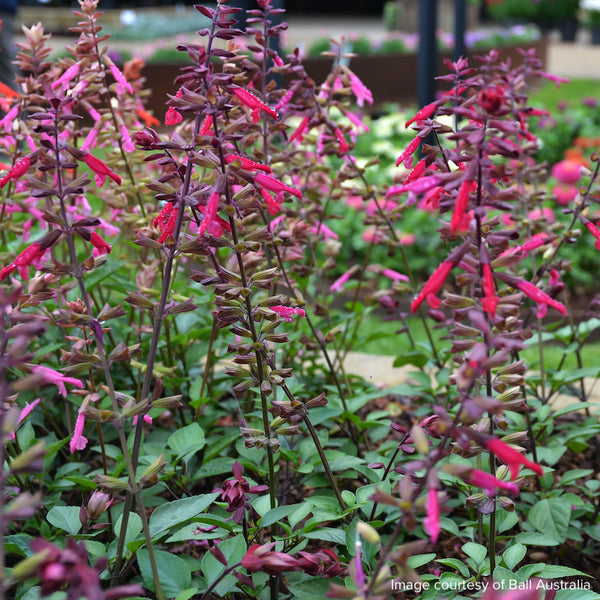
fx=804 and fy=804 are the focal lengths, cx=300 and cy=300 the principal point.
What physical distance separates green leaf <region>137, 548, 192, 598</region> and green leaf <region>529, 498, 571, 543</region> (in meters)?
0.81

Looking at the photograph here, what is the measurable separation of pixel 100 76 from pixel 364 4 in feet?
90.8

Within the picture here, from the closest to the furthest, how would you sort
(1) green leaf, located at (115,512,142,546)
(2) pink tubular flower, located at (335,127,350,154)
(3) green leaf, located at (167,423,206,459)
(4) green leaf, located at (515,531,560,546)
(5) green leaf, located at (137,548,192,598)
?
(5) green leaf, located at (137,548,192,598) → (1) green leaf, located at (115,512,142,546) → (4) green leaf, located at (515,531,560,546) → (3) green leaf, located at (167,423,206,459) → (2) pink tubular flower, located at (335,127,350,154)

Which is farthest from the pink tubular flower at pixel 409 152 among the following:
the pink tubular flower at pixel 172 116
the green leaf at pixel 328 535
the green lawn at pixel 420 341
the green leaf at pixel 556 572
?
the green lawn at pixel 420 341

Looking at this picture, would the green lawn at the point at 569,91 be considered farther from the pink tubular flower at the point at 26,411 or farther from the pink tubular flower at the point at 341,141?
the pink tubular flower at the point at 26,411

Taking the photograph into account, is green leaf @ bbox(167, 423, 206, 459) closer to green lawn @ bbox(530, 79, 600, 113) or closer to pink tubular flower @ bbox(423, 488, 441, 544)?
pink tubular flower @ bbox(423, 488, 441, 544)

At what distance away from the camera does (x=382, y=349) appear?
3.83m

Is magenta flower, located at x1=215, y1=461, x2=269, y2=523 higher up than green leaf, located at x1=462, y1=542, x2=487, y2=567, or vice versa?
magenta flower, located at x1=215, y1=461, x2=269, y2=523

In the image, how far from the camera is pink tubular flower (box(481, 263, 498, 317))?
1.04 meters

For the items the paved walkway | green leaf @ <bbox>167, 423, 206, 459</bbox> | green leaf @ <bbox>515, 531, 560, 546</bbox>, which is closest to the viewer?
green leaf @ <bbox>515, 531, 560, 546</bbox>

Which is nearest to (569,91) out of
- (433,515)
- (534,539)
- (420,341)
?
(420,341)

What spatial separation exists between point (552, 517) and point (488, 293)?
0.92 m

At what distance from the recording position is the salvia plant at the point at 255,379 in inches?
42.0

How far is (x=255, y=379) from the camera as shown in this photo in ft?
4.83

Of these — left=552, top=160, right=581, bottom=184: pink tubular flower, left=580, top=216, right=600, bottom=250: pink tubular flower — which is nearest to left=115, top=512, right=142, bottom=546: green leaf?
left=580, top=216, right=600, bottom=250: pink tubular flower
